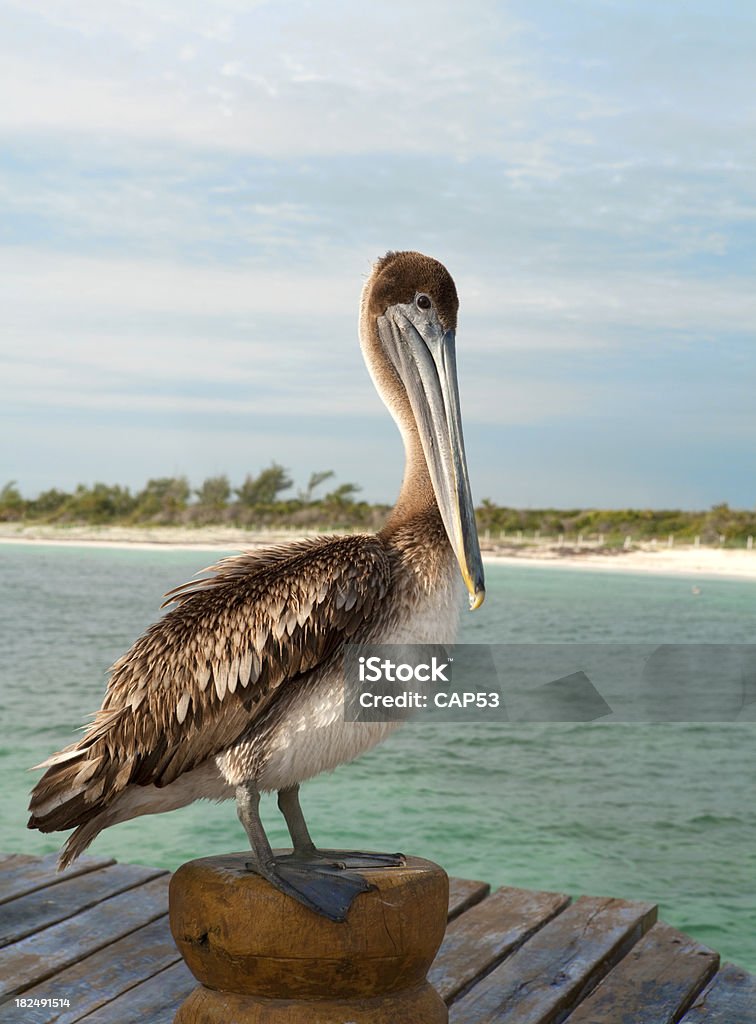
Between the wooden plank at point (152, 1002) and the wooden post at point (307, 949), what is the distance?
1.78ft

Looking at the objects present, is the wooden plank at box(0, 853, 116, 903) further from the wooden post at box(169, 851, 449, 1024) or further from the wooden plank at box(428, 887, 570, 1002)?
the wooden post at box(169, 851, 449, 1024)

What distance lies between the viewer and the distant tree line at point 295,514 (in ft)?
143

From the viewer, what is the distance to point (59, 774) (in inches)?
94.4

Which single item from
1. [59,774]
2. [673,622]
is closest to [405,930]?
[59,774]

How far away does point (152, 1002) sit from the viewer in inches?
118

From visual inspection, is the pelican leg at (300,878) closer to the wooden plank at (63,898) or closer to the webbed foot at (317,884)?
the webbed foot at (317,884)

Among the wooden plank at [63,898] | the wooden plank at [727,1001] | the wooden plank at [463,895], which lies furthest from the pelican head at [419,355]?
the wooden plank at [63,898]

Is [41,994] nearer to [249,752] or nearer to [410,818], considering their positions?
[249,752]

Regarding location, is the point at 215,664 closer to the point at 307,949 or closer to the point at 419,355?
the point at 307,949

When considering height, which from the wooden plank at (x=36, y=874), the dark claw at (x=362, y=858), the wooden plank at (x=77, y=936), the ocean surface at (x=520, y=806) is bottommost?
the ocean surface at (x=520, y=806)

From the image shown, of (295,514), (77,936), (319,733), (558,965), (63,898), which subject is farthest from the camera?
(295,514)

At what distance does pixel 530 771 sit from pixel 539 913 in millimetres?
6740

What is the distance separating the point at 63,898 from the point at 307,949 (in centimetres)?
168

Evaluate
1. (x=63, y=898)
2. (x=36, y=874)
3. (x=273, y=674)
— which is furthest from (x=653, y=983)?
(x=36, y=874)
